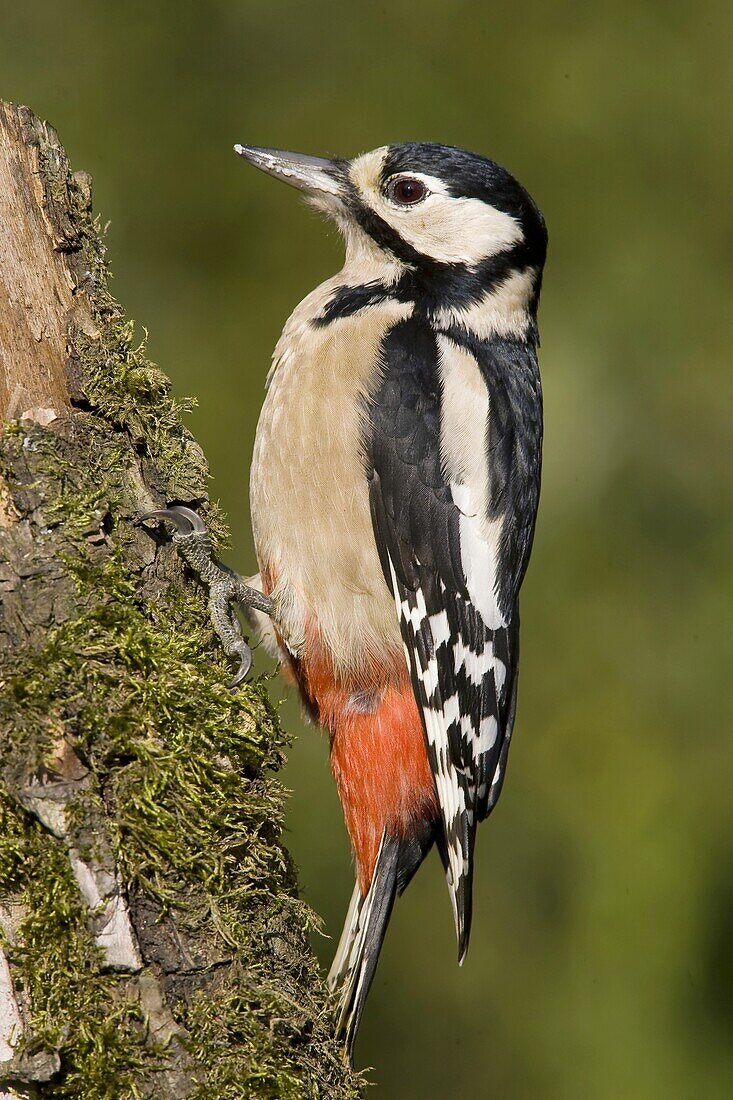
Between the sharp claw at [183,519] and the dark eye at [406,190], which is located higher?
the dark eye at [406,190]

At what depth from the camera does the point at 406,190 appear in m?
3.03

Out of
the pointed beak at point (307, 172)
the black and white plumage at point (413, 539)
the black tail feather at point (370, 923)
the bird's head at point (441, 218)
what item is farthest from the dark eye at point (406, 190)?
the black tail feather at point (370, 923)

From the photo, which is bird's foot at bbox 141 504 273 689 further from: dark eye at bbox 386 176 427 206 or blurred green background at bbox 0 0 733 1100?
blurred green background at bbox 0 0 733 1100

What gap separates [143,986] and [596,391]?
3194mm

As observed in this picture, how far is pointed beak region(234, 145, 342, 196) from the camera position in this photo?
3.07 metres

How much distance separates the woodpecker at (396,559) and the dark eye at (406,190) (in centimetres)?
30

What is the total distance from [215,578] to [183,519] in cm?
26

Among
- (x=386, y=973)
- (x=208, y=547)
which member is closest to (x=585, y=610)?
(x=386, y=973)

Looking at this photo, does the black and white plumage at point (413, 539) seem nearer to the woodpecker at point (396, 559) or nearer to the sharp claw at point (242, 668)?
the woodpecker at point (396, 559)

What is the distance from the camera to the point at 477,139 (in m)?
4.72

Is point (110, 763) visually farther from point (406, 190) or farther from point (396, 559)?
point (406, 190)

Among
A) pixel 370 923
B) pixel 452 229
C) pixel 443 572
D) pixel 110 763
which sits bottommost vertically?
pixel 370 923

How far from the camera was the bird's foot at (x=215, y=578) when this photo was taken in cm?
212

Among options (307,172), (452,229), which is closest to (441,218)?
(452,229)
